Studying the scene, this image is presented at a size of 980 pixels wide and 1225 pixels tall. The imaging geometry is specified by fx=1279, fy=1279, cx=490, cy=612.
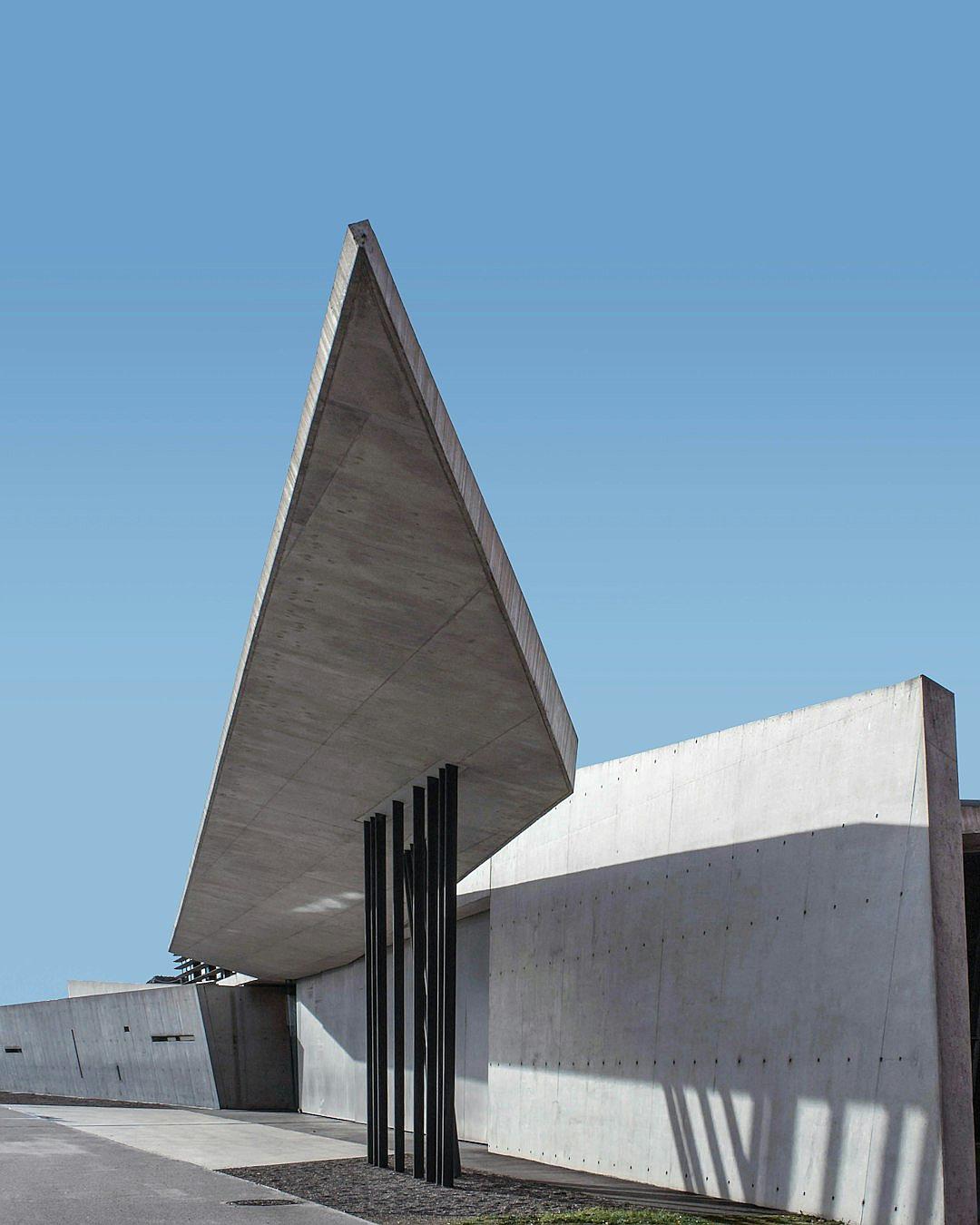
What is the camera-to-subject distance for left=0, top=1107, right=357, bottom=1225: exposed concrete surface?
974 centimetres

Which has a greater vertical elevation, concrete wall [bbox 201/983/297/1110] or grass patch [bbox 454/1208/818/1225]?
grass patch [bbox 454/1208/818/1225]

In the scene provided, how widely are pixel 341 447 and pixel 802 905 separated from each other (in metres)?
6.56

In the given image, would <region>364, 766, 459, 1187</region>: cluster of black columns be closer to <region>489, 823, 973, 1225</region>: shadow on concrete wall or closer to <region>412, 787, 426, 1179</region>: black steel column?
<region>412, 787, 426, 1179</region>: black steel column

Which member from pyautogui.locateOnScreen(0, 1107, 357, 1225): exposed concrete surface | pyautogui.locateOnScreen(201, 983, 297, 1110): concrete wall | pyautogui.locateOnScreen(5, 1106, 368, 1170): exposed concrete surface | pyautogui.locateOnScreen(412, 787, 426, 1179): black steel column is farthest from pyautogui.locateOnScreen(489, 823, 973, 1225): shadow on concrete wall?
pyautogui.locateOnScreen(201, 983, 297, 1110): concrete wall

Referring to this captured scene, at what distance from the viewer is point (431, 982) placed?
13.0 m

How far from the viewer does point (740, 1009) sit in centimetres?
1240

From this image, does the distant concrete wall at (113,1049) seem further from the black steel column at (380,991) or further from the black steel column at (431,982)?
the black steel column at (431,982)

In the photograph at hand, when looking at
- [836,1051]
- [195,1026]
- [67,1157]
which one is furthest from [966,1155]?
[195,1026]

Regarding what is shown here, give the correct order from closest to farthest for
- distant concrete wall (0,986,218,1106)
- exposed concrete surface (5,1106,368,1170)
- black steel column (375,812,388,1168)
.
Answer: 1. black steel column (375,812,388,1168)
2. exposed concrete surface (5,1106,368,1170)
3. distant concrete wall (0,986,218,1106)

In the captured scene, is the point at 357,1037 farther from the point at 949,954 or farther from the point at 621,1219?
the point at 949,954

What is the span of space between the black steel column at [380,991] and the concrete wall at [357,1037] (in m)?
3.85

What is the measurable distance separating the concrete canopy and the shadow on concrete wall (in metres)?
1.80

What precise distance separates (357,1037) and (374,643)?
54.2 feet

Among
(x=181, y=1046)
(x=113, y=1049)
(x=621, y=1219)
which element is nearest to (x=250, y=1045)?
(x=181, y=1046)
